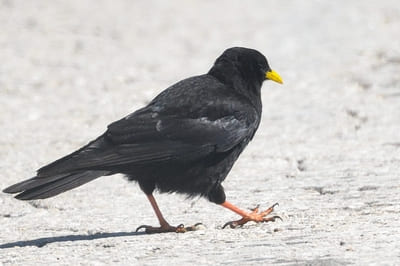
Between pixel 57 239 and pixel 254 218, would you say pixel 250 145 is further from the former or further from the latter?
pixel 57 239

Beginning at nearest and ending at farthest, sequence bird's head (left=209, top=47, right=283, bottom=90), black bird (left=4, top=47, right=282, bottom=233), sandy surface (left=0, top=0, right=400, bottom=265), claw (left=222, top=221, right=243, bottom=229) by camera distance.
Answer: sandy surface (left=0, top=0, right=400, bottom=265)
black bird (left=4, top=47, right=282, bottom=233)
claw (left=222, top=221, right=243, bottom=229)
bird's head (left=209, top=47, right=283, bottom=90)

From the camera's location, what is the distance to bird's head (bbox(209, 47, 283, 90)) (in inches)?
255

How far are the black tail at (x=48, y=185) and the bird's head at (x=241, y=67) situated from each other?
1.27 meters

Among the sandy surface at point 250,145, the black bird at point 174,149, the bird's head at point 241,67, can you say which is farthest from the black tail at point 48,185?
the bird's head at point 241,67

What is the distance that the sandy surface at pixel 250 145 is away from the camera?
531 centimetres

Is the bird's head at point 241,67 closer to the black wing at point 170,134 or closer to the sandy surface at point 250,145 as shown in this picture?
the black wing at point 170,134

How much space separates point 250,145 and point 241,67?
189 cm

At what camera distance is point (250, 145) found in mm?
8344

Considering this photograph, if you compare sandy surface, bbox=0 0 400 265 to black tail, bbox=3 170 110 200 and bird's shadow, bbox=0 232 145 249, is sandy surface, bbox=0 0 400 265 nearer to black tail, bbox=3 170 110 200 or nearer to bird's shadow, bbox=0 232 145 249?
bird's shadow, bbox=0 232 145 249

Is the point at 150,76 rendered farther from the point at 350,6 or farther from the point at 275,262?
the point at 275,262

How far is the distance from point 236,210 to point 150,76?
18.2 feet

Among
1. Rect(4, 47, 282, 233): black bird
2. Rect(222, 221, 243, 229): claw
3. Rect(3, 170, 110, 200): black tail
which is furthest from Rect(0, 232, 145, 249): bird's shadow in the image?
Rect(222, 221, 243, 229): claw

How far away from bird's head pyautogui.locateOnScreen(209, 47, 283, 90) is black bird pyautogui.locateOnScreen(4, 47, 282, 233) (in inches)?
6.2

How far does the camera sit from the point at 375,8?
1470 centimetres
